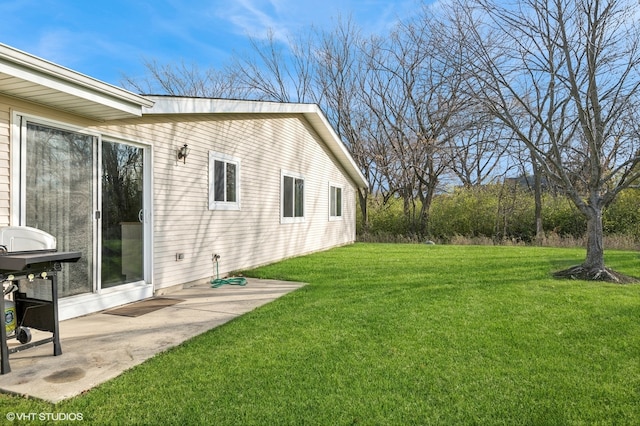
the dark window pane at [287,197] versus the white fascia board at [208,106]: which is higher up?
the white fascia board at [208,106]

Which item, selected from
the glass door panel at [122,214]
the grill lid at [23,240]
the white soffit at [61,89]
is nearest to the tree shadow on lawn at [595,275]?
the glass door panel at [122,214]

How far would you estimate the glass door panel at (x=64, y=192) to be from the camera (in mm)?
3857

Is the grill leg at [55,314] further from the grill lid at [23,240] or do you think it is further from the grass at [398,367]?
the grass at [398,367]

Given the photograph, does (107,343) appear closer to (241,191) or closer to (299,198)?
(241,191)

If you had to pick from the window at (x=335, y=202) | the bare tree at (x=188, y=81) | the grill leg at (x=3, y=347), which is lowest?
the grill leg at (x=3, y=347)

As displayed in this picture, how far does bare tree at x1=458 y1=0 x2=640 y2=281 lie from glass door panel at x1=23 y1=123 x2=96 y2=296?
21.1 feet

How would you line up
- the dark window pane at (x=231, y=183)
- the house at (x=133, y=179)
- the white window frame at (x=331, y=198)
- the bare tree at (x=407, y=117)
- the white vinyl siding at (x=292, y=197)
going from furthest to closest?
the bare tree at (x=407, y=117), the white window frame at (x=331, y=198), the white vinyl siding at (x=292, y=197), the dark window pane at (x=231, y=183), the house at (x=133, y=179)

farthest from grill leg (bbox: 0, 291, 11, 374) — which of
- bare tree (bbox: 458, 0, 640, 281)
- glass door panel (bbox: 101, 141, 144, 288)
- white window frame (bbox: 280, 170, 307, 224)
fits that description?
bare tree (bbox: 458, 0, 640, 281)

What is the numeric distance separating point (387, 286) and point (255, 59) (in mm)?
19252

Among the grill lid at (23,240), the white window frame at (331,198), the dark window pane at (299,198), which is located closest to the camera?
the grill lid at (23,240)

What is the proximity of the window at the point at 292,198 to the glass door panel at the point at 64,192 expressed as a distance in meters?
5.17

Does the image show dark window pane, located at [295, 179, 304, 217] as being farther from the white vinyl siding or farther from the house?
the house

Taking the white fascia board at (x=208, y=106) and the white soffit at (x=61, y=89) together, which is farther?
the white fascia board at (x=208, y=106)

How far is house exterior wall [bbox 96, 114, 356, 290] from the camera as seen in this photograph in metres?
5.51
